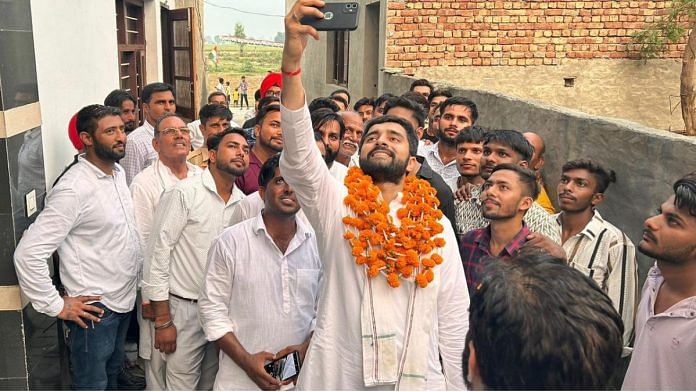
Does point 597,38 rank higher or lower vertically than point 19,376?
higher

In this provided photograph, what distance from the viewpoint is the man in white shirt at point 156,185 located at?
3.59 meters

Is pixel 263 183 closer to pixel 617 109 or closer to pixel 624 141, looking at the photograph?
pixel 624 141

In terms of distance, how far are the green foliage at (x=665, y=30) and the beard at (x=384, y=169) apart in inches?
376

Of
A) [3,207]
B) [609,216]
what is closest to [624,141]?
[609,216]

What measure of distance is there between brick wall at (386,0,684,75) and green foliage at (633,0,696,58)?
0.45ft

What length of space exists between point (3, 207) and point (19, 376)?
3.11 ft

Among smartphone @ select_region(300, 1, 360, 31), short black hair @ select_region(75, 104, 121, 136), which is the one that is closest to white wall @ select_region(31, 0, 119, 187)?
short black hair @ select_region(75, 104, 121, 136)

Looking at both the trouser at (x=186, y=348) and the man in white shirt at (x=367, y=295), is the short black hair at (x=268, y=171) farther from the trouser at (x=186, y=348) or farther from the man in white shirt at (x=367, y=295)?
the trouser at (x=186, y=348)

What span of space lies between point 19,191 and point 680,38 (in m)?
10.7

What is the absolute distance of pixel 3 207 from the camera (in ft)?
10.9

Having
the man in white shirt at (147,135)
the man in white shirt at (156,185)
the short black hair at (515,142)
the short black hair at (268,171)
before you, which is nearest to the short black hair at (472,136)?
the short black hair at (515,142)

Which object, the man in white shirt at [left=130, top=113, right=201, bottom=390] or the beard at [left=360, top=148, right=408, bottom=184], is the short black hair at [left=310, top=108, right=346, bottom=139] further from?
the beard at [left=360, top=148, right=408, bottom=184]

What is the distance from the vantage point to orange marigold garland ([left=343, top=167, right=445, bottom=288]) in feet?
7.90

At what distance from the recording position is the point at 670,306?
2.50m
